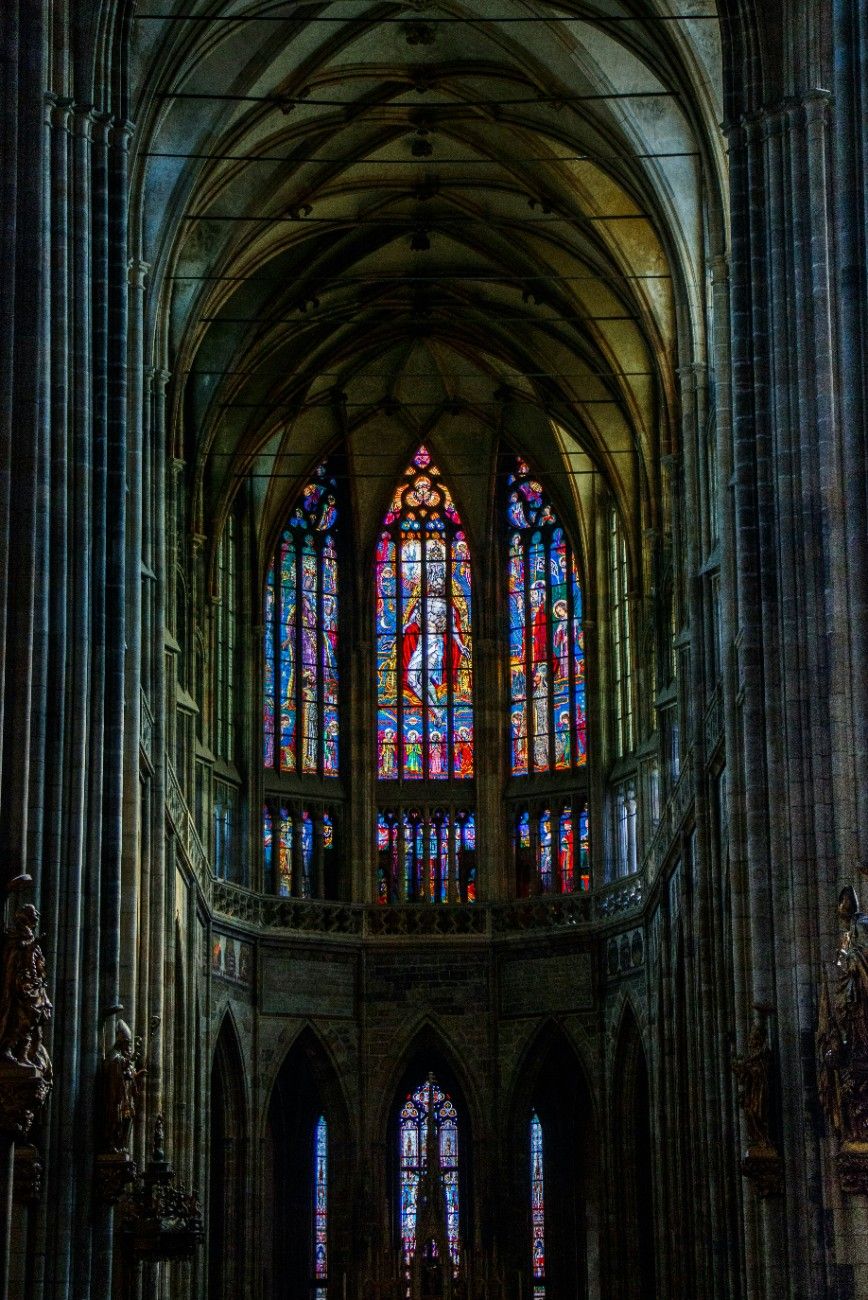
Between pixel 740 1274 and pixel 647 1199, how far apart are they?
10247 millimetres

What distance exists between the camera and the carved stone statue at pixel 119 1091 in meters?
30.2

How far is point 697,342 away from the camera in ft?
142

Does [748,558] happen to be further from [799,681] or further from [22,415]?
[22,415]

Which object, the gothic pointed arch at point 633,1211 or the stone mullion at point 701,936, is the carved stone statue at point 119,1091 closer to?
the stone mullion at point 701,936

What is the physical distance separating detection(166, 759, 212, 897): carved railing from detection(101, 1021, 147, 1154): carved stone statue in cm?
1132

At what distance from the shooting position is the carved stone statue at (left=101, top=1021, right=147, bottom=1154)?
3016 centimetres

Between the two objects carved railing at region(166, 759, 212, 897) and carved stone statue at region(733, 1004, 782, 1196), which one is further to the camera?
carved railing at region(166, 759, 212, 897)

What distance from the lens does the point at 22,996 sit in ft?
79.0

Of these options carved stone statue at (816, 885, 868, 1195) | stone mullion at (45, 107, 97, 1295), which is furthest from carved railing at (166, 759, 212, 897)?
carved stone statue at (816, 885, 868, 1195)

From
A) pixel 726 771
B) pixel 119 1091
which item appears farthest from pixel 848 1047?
pixel 726 771

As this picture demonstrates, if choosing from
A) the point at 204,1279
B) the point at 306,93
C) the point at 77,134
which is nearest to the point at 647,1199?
the point at 204,1279

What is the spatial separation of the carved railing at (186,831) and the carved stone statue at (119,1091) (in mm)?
11324

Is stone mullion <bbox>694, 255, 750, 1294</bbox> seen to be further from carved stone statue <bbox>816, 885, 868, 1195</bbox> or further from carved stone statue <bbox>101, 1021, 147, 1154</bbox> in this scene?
carved stone statue <bbox>101, 1021, 147, 1154</bbox>

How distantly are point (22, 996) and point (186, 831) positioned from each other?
21725 millimetres
